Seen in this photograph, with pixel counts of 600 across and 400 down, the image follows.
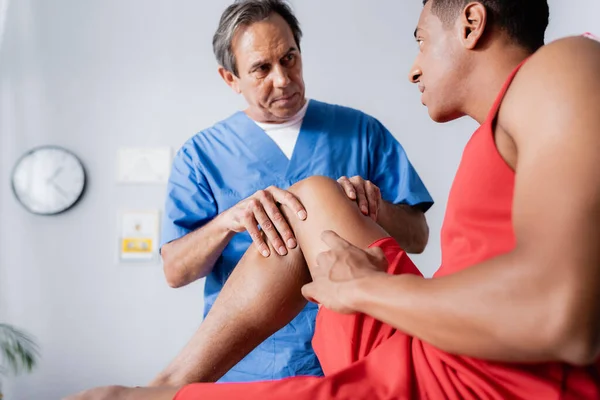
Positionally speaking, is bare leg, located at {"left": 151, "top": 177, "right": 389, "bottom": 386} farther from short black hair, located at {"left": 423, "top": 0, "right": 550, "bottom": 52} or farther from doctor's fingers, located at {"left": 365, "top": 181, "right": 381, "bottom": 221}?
short black hair, located at {"left": 423, "top": 0, "right": 550, "bottom": 52}

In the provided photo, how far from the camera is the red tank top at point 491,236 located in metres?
0.65

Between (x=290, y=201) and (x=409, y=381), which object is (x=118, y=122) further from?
(x=409, y=381)

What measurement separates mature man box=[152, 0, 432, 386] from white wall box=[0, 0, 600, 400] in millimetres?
1210

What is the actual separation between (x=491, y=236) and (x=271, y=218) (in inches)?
17.6

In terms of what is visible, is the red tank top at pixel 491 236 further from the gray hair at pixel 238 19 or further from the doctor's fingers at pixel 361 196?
the gray hair at pixel 238 19

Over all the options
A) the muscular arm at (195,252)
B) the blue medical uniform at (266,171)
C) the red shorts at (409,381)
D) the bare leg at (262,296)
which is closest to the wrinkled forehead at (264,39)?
the blue medical uniform at (266,171)

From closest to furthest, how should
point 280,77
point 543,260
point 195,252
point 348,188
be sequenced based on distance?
point 543,260 → point 348,188 → point 195,252 → point 280,77

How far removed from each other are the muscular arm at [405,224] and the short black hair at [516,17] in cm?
60

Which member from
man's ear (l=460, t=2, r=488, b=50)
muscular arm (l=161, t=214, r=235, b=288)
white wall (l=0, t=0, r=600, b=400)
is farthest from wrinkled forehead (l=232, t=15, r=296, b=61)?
white wall (l=0, t=0, r=600, b=400)

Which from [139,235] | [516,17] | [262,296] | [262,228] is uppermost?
[516,17]

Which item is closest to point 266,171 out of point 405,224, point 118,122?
point 405,224

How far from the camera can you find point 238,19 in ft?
5.45

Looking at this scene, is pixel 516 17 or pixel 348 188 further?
pixel 348 188

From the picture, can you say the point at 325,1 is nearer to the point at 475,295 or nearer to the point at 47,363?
the point at 47,363
